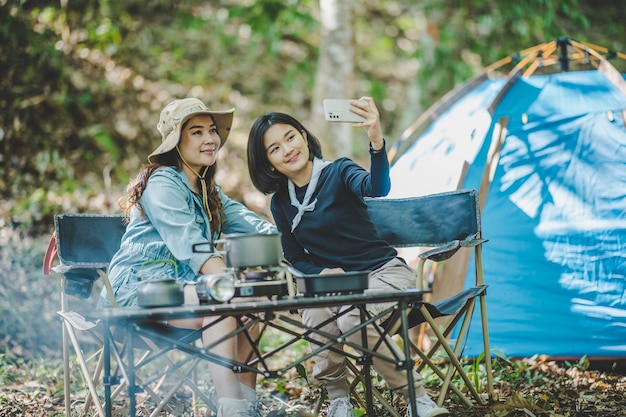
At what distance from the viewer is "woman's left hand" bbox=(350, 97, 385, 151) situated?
90.8 inches

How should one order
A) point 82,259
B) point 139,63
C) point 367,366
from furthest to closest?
point 139,63 → point 82,259 → point 367,366

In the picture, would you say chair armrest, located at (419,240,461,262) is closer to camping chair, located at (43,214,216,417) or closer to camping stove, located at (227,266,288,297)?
camping stove, located at (227,266,288,297)

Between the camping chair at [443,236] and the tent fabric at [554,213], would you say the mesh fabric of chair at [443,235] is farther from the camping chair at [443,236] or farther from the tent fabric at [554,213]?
the tent fabric at [554,213]

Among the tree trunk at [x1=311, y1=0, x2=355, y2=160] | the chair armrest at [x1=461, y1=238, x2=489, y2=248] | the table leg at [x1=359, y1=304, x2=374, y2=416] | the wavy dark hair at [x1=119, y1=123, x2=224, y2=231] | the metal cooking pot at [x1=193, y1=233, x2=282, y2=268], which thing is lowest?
the table leg at [x1=359, y1=304, x2=374, y2=416]

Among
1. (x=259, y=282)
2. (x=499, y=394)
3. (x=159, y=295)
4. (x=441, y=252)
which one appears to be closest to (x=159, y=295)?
(x=159, y=295)

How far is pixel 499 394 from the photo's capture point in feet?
10.1

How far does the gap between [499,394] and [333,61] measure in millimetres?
3884

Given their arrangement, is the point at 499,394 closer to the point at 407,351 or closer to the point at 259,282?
the point at 407,351

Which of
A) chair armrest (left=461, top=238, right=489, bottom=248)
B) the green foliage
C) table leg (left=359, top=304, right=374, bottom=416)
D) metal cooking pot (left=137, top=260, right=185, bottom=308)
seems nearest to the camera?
metal cooking pot (left=137, top=260, right=185, bottom=308)

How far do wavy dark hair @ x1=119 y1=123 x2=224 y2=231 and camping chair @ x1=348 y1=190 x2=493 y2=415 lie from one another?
739mm

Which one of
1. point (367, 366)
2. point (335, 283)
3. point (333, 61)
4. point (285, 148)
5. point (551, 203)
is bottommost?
point (367, 366)

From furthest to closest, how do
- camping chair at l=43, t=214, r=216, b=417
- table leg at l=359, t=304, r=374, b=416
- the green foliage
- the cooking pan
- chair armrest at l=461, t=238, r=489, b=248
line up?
the green foliage
chair armrest at l=461, t=238, r=489, b=248
camping chair at l=43, t=214, r=216, b=417
table leg at l=359, t=304, r=374, b=416
the cooking pan

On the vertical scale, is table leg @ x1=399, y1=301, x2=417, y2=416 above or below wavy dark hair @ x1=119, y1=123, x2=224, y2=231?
below

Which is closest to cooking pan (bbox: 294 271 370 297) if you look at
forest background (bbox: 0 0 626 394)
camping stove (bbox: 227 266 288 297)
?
camping stove (bbox: 227 266 288 297)
